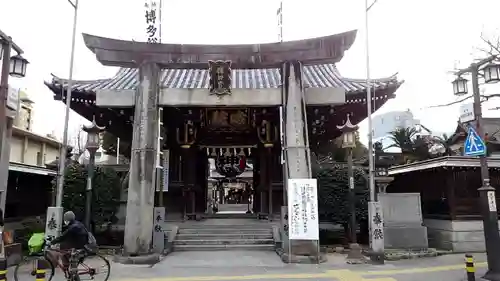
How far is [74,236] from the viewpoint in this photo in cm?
835

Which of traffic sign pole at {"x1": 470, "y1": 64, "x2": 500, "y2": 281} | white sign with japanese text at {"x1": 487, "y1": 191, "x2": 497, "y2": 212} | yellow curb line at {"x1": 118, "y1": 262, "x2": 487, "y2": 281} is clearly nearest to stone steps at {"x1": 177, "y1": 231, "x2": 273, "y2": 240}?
yellow curb line at {"x1": 118, "y1": 262, "x2": 487, "y2": 281}

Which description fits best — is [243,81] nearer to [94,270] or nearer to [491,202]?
[491,202]

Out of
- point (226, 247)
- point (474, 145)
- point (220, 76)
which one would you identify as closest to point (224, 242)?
point (226, 247)

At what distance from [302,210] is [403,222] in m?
6.05

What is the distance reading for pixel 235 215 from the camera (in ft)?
65.4

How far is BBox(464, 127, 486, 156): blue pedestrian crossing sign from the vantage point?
964cm

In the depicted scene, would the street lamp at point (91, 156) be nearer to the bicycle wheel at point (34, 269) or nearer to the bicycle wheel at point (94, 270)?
the bicycle wheel at point (94, 270)

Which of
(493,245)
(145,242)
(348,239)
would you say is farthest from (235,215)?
(493,245)

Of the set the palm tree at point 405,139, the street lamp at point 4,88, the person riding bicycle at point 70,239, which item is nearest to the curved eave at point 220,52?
the street lamp at point 4,88

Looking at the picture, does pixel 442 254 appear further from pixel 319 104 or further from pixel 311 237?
pixel 319 104

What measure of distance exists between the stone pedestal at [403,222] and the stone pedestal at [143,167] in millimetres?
9317

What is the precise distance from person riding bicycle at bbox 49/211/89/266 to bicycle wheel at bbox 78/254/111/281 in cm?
38

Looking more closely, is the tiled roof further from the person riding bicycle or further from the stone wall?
the person riding bicycle

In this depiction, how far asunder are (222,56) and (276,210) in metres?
9.05
